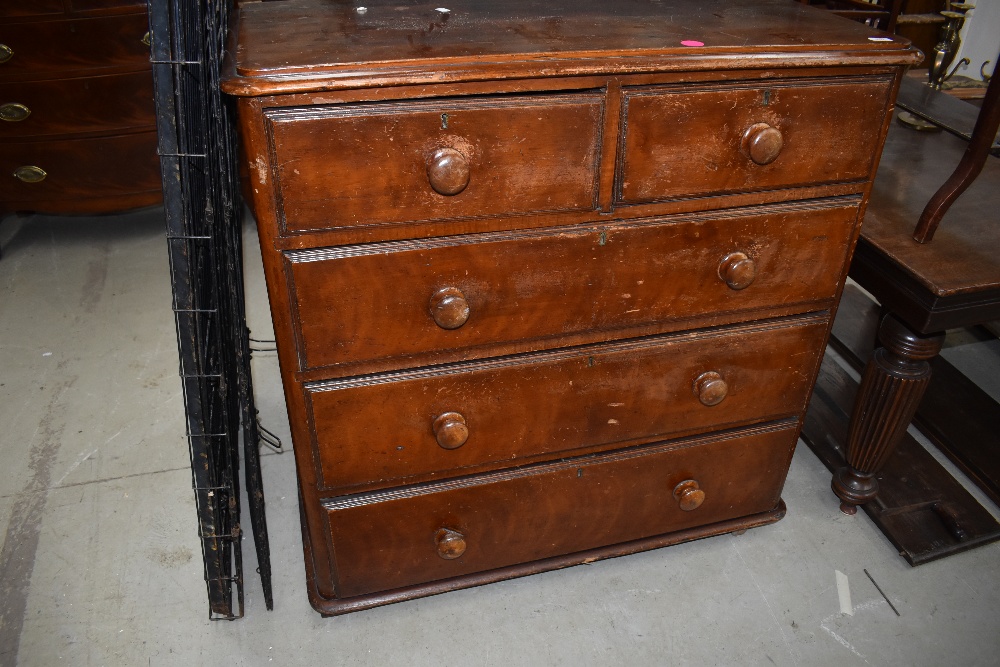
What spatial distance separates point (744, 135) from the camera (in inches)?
51.9

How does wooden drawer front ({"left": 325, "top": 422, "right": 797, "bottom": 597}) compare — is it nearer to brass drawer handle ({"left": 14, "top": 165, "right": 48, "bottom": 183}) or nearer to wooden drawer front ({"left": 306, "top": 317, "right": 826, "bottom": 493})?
wooden drawer front ({"left": 306, "top": 317, "right": 826, "bottom": 493})

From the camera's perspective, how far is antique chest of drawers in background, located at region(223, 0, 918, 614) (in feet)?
3.88

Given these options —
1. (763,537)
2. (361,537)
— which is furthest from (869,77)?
(361,537)

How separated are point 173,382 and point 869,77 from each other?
2.10 metres

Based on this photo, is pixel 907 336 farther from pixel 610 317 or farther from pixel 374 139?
pixel 374 139

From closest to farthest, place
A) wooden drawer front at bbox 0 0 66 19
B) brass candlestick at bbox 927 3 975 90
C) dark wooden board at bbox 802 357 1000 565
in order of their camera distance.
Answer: dark wooden board at bbox 802 357 1000 565
brass candlestick at bbox 927 3 975 90
wooden drawer front at bbox 0 0 66 19

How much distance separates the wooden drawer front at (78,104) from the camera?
270 centimetres

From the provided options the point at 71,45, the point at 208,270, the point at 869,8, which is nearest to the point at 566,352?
the point at 208,270

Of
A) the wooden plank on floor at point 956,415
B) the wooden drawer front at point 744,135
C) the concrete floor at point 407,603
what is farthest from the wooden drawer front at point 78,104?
the wooden plank on floor at point 956,415

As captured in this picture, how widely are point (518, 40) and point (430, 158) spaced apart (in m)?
0.26

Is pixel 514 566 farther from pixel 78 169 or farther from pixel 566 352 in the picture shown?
pixel 78 169

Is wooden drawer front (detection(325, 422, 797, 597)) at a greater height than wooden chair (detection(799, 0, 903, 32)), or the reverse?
wooden chair (detection(799, 0, 903, 32))

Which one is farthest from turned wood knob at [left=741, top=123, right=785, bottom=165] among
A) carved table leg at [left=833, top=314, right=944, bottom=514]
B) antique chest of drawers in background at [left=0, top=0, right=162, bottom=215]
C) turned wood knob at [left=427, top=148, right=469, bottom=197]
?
antique chest of drawers in background at [left=0, top=0, right=162, bottom=215]

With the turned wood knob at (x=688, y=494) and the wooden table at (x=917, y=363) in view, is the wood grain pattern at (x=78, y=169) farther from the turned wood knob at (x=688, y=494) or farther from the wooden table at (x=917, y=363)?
the wooden table at (x=917, y=363)
